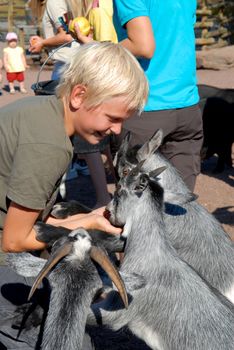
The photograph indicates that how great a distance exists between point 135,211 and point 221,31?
55.7ft

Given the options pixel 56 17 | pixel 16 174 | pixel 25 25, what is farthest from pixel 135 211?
pixel 25 25

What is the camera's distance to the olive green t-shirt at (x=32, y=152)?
9.28 feet

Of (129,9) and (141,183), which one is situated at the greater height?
(129,9)

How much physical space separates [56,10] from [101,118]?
11.0 ft

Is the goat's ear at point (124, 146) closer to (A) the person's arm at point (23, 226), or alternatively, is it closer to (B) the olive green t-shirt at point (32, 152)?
(A) the person's arm at point (23, 226)

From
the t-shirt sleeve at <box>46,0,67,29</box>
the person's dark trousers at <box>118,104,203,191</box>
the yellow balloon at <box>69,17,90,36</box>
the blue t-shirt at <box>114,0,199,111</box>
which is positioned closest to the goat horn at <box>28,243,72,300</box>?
the person's dark trousers at <box>118,104,203,191</box>

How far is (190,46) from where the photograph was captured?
162 inches

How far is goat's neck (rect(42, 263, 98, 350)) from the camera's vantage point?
262cm

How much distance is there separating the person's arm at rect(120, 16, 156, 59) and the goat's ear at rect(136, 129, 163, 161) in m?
0.51

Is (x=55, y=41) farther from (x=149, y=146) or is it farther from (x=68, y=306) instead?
(x=68, y=306)

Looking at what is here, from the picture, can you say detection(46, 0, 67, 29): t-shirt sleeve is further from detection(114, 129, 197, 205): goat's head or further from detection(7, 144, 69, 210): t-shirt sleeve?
detection(7, 144, 69, 210): t-shirt sleeve

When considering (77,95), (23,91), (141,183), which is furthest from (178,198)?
(23,91)

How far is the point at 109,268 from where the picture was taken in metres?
2.66

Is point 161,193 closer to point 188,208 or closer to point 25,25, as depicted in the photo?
point 188,208
